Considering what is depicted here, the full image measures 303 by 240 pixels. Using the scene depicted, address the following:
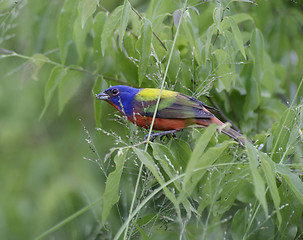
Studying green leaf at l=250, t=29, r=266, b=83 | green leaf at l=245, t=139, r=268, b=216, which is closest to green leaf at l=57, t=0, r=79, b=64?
green leaf at l=250, t=29, r=266, b=83

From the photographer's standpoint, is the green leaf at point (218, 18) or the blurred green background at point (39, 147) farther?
the blurred green background at point (39, 147)

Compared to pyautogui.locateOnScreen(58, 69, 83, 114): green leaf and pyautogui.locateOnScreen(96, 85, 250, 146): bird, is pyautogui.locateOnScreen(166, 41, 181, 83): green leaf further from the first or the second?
pyautogui.locateOnScreen(58, 69, 83, 114): green leaf

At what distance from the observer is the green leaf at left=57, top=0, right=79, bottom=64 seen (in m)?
2.85

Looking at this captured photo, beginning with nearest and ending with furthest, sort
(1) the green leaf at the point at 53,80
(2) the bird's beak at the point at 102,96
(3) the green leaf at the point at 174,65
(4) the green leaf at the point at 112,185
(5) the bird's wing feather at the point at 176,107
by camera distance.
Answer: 1. (4) the green leaf at the point at 112,185
2. (5) the bird's wing feather at the point at 176,107
3. (3) the green leaf at the point at 174,65
4. (2) the bird's beak at the point at 102,96
5. (1) the green leaf at the point at 53,80

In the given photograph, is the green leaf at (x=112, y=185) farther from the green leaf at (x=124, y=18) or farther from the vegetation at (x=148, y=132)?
the green leaf at (x=124, y=18)

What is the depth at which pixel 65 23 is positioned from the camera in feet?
9.58

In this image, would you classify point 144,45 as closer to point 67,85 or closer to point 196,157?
point 67,85

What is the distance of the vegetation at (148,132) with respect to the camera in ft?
6.63

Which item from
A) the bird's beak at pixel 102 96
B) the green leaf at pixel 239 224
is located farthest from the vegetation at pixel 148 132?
the bird's beak at pixel 102 96

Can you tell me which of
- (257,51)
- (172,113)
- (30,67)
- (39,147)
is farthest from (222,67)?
(39,147)

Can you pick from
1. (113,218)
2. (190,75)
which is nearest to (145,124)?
(190,75)

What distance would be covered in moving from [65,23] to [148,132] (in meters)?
→ 0.88

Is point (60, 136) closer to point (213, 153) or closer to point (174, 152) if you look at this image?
point (174, 152)

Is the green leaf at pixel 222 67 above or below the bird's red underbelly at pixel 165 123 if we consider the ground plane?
above
